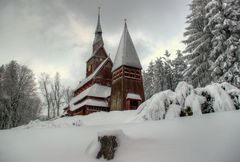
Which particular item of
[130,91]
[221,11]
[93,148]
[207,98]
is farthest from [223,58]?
[93,148]

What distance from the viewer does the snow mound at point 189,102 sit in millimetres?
3662

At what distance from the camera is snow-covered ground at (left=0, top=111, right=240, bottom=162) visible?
7.43 feet

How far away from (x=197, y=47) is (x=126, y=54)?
321 inches

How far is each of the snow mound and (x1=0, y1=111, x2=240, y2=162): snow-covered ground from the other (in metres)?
0.38

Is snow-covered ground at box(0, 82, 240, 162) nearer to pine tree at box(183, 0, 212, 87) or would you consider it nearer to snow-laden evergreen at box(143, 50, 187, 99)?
pine tree at box(183, 0, 212, 87)

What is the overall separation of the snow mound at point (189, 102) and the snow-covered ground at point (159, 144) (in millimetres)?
377

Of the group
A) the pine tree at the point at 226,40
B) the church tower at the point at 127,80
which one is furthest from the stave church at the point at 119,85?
the pine tree at the point at 226,40

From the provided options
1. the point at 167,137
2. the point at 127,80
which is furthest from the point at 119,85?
the point at 167,137

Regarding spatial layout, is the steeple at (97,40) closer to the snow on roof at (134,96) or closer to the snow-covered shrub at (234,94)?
the snow on roof at (134,96)

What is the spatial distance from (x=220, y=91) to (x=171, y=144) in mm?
1786

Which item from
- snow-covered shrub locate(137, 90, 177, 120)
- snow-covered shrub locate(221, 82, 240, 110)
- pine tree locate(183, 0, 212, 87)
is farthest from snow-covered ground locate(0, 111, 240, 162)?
pine tree locate(183, 0, 212, 87)

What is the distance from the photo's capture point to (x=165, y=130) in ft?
10.4

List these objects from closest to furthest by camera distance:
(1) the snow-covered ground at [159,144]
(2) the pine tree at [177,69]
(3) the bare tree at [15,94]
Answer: (1) the snow-covered ground at [159,144], (3) the bare tree at [15,94], (2) the pine tree at [177,69]

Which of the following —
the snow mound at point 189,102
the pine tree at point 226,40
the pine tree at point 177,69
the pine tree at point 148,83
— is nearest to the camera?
the snow mound at point 189,102
